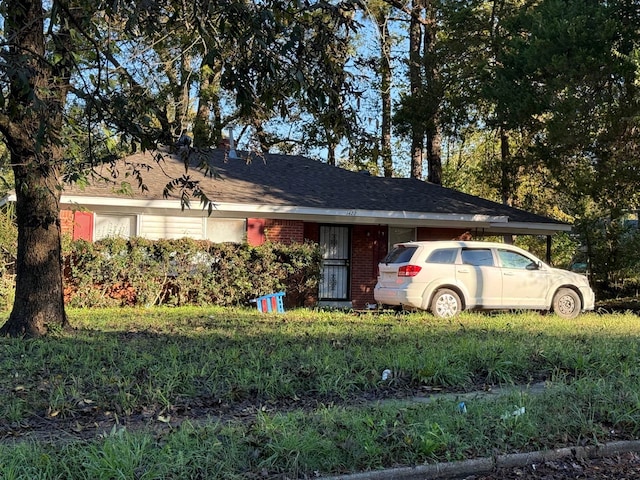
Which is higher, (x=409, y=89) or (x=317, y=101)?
(x=409, y=89)

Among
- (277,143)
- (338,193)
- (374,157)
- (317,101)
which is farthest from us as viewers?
(277,143)

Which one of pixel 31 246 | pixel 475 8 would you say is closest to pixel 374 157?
pixel 31 246

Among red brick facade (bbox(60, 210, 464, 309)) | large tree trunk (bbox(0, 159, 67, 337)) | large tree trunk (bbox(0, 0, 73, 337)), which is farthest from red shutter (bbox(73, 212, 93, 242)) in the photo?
large tree trunk (bbox(0, 159, 67, 337))

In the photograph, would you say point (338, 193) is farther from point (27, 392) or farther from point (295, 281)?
point (27, 392)

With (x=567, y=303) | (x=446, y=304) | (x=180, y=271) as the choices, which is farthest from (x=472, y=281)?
(x=180, y=271)

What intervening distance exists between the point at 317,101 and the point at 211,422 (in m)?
2.87

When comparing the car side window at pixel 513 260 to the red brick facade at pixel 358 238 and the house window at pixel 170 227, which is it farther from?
the house window at pixel 170 227

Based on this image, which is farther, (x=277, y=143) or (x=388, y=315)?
(x=277, y=143)

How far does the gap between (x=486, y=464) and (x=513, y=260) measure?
9635mm

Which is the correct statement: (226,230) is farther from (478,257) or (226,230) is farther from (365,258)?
(478,257)

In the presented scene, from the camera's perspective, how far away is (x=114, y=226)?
15.1 metres

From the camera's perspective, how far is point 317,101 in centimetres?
551

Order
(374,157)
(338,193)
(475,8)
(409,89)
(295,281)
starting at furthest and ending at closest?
(409,89)
(475,8)
(338,193)
(295,281)
(374,157)

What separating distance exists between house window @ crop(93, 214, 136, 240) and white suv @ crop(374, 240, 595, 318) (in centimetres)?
626
